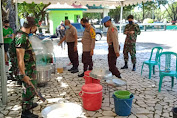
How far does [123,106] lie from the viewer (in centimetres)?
368

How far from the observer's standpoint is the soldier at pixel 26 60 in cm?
301

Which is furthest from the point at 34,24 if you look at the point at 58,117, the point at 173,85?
the point at 173,85

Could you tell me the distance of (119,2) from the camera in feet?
30.1

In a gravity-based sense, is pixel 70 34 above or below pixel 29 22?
below

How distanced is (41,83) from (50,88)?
0.29 meters

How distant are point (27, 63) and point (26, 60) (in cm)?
6

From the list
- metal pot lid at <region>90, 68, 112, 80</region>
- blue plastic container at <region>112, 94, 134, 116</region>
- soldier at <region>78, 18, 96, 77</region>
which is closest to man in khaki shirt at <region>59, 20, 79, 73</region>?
soldier at <region>78, 18, 96, 77</region>

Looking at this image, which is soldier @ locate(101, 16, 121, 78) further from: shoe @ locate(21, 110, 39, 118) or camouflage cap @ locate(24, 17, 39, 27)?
shoe @ locate(21, 110, 39, 118)

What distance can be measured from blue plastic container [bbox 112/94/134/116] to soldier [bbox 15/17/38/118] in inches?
62.7

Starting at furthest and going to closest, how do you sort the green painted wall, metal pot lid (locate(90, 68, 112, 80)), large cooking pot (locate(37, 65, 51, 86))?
the green painted wall → large cooking pot (locate(37, 65, 51, 86)) → metal pot lid (locate(90, 68, 112, 80))

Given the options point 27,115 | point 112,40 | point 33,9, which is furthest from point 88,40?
point 33,9

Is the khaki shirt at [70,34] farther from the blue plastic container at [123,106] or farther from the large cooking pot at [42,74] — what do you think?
the blue plastic container at [123,106]

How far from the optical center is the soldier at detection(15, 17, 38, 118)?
9.87 ft

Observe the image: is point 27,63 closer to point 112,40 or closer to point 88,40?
point 112,40
